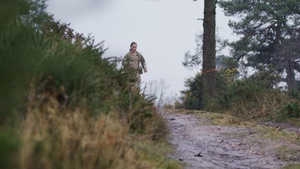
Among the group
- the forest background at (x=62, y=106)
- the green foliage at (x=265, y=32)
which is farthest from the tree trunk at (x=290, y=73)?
the forest background at (x=62, y=106)

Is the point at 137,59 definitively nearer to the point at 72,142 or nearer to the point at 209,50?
the point at 209,50

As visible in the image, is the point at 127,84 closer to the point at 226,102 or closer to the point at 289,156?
the point at 289,156

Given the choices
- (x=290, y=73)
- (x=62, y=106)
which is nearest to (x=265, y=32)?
(x=290, y=73)

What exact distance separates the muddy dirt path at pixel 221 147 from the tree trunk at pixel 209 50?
6.28 m

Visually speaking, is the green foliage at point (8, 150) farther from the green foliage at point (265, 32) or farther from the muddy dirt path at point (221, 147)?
the green foliage at point (265, 32)

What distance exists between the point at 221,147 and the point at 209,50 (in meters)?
9.83

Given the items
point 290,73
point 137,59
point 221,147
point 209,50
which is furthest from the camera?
point 290,73

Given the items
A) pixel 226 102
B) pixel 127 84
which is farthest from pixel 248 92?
pixel 127 84

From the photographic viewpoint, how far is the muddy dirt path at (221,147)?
7676 millimetres

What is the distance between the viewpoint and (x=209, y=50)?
19.1 metres

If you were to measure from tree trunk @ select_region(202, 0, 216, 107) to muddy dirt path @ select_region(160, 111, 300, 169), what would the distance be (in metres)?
6.28

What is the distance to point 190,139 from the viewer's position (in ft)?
33.6

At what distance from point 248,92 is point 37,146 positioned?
47.9 feet

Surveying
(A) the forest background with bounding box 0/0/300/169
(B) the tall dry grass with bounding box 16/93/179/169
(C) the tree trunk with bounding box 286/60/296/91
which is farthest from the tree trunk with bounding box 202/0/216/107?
(C) the tree trunk with bounding box 286/60/296/91
